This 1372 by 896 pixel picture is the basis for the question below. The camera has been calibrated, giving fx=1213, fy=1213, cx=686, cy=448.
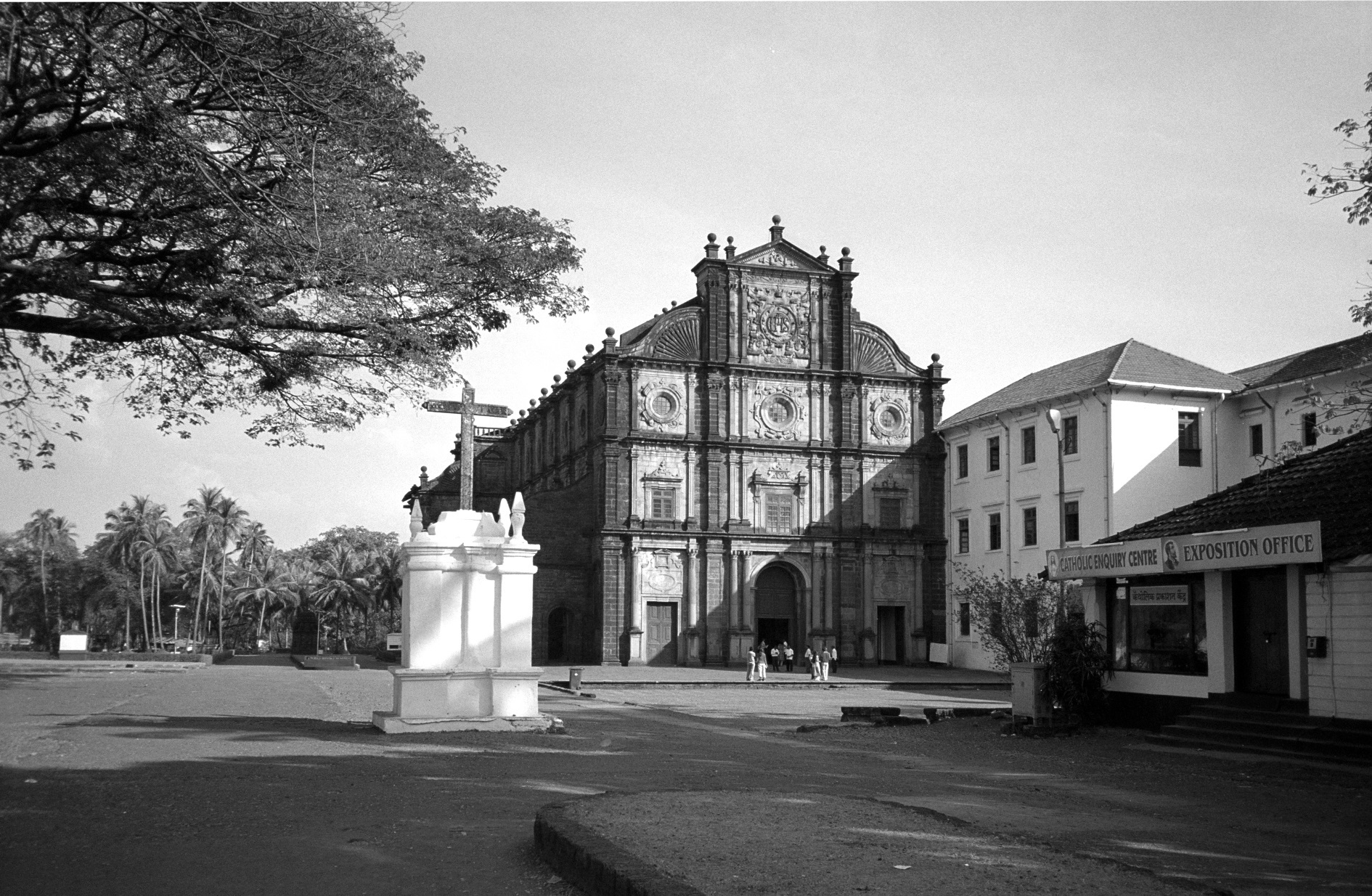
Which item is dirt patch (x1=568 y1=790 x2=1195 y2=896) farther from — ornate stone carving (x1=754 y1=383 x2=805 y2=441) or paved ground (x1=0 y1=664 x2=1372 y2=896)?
ornate stone carving (x1=754 y1=383 x2=805 y2=441)

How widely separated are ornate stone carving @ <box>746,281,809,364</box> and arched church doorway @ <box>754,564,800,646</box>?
886 centimetres

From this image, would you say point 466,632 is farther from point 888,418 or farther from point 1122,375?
point 888,418

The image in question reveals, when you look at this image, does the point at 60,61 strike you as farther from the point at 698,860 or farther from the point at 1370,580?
the point at 1370,580

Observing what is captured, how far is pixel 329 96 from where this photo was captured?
1350 cm

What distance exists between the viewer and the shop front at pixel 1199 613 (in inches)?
622

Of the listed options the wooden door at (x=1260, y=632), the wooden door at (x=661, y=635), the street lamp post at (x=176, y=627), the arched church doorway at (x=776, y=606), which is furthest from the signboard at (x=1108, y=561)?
the street lamp post at (x=176, y=627)

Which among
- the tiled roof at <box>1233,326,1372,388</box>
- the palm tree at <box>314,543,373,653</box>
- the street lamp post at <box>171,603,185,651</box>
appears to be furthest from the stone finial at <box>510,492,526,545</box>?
the palm tree at <box>314,543,373,653</box>

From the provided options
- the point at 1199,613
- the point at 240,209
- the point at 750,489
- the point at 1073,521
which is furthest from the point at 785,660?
the point at 240,209

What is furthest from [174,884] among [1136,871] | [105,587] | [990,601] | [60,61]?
[105,587]

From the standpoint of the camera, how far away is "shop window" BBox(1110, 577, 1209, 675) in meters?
17.5

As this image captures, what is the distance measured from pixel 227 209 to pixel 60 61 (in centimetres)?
264

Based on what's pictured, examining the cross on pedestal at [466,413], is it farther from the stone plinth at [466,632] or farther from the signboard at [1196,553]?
the signboard at [1196,553]

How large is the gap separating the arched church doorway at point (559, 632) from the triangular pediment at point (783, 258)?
16.4m

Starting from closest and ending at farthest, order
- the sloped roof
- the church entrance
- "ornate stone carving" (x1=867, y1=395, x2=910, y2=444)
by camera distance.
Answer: the sloped roof, the church entrance, "ornate stone carving" (x1=867, y1=395, x2=910, y2=444)
